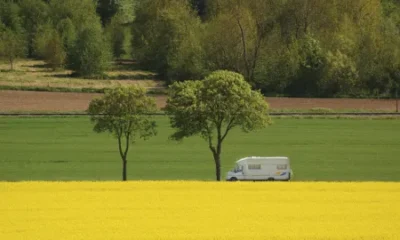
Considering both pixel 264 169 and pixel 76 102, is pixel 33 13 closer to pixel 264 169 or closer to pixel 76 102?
pixel 76 102

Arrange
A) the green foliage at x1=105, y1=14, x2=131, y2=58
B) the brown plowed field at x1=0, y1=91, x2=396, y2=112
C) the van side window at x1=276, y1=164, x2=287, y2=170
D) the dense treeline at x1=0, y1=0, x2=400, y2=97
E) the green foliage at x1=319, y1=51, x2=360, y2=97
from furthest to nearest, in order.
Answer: the green foliage at x1=105, y1=14, x2=131, y2=58 < the dense treeline at x1=0, y1=0, x2=400, y2=97 < the green foliage at x1=319, y1=51, x2=360, y2=97 < the brown plowed field at x1=0, y1=91, x2=396, y2=112 < the van side window at x1=276, y1=164, x2=287, y2=170

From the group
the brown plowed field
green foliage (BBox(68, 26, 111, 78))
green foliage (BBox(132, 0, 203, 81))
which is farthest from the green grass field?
green foliage (BBox(68, 26, 111, 78))

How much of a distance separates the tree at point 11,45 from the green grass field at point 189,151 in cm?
4177

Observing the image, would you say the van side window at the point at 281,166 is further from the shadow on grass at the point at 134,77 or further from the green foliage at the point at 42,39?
the green foliage at the point at 42,39

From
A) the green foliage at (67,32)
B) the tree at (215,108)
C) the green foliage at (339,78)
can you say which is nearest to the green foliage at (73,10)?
the green foliage at (67,32)

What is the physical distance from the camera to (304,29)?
112 m

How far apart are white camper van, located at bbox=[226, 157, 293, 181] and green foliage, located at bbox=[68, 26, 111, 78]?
60.2 meters

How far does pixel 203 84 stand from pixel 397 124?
83.1ft

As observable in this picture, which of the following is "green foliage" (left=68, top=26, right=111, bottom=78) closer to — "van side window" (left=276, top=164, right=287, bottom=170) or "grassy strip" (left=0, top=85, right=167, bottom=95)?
"grassy strip" (left=0, top=85, right=167, bottom=95)

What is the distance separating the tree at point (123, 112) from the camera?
54.3 meters

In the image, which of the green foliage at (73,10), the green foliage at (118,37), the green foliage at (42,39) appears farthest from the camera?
the green foliage at (73,10)

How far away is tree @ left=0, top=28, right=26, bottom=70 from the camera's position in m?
119

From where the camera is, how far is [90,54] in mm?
112000

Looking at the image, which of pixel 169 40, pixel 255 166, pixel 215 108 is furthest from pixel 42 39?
pixel 255 166
